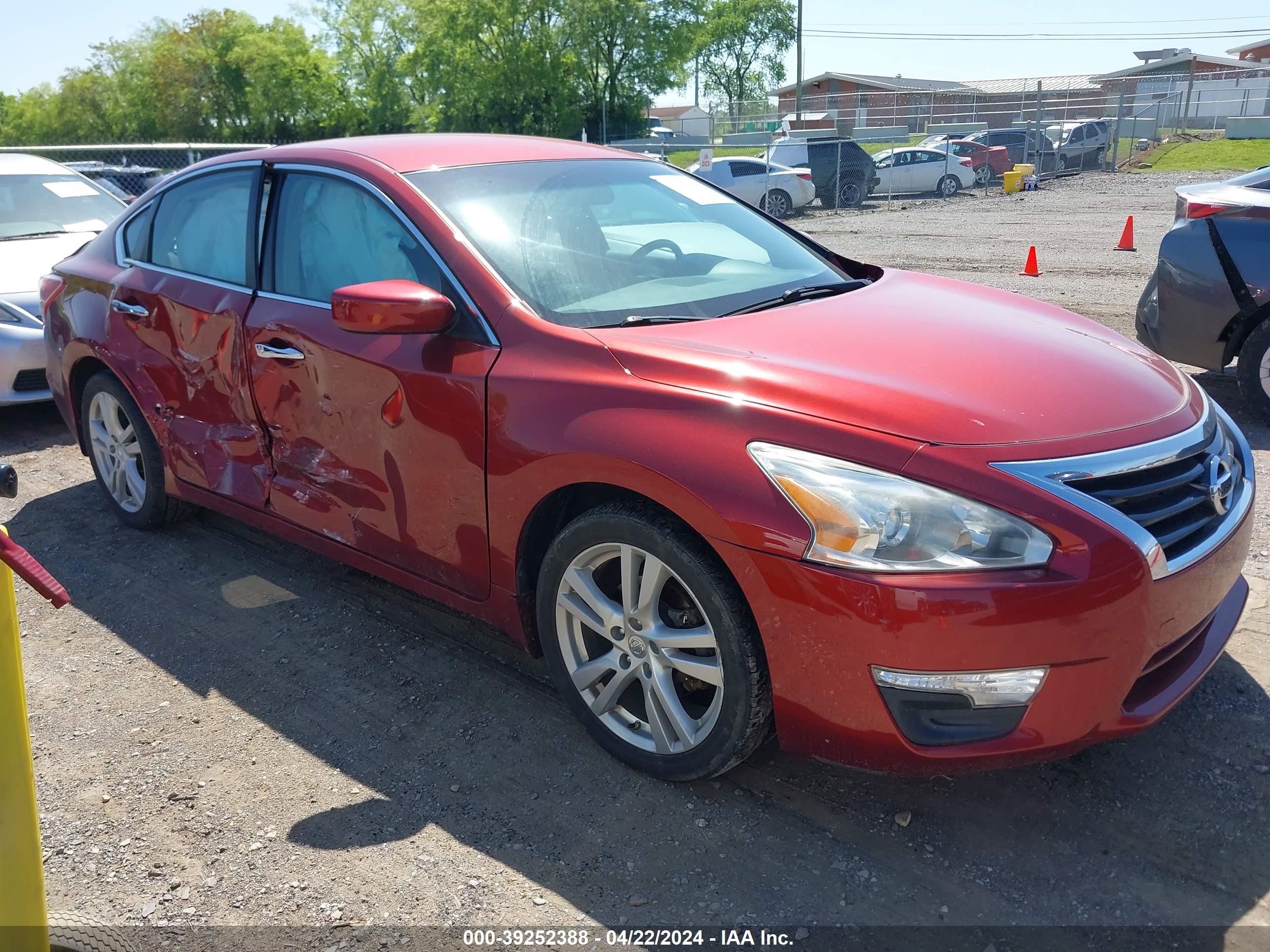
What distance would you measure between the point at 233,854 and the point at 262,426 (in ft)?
5.37

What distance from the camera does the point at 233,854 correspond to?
2697mm

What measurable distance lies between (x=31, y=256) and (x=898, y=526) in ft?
23.5

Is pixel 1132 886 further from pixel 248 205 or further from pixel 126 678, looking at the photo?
pixel 248 205

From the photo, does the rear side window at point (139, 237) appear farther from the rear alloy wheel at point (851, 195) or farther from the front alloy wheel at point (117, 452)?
the rear alloy wheel at point (851, 195)

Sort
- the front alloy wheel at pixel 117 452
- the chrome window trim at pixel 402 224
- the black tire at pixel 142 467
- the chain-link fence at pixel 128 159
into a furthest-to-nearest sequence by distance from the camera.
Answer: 1. the chain-link fence at pixel 128 159
2. the front alloy wheel at pixel 117 452
3. the black tire at pixel 142 467
4. the chrome window trim at pixel 402 224

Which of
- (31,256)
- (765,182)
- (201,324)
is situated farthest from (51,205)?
(765,182)

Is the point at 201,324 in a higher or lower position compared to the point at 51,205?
lower

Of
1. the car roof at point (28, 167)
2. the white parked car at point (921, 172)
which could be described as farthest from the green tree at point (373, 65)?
the car roof at point (28, 167)

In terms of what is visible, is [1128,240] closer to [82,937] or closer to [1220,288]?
[1220,288]

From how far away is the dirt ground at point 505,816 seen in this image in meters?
2.42

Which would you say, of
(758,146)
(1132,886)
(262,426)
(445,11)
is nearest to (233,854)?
(262,426)

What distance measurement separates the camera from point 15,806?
1772 millimetres

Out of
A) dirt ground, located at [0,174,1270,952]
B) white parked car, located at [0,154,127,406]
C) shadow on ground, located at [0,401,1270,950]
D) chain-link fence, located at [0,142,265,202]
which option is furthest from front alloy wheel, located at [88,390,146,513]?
chain-link fence, located at [0,142,265,202]

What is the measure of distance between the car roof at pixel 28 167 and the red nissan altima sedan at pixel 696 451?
537 centimetres
